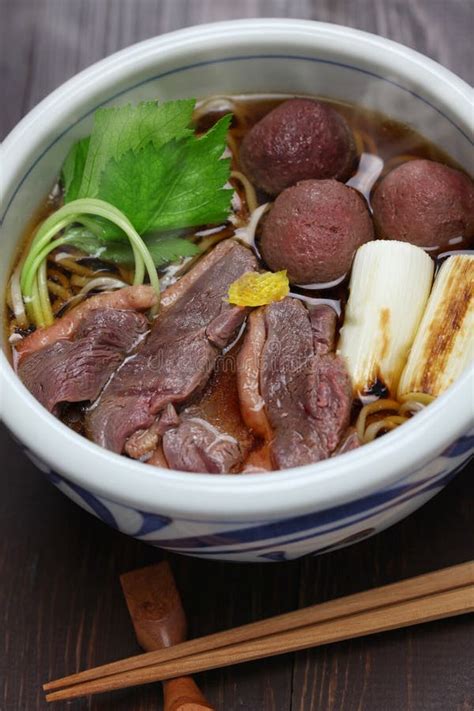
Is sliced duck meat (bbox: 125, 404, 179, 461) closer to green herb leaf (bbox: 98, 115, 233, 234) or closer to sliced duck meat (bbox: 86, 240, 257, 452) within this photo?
sliced duck meat (bbox: 86, 240, 257, 452)

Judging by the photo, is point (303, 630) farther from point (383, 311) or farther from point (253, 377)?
point (383, 311)

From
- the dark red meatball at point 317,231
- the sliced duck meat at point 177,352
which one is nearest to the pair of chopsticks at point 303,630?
the sliced duck meat at point 177,352

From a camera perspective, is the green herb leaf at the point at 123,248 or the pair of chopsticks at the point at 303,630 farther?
the green herb leaf at the point at 123,248

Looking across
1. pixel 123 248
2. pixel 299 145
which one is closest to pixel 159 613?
pixel 123 248

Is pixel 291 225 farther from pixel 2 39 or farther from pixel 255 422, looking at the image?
pixel 2 39

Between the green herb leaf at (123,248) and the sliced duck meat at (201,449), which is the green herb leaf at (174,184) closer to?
the green herb leaf at (123,248)

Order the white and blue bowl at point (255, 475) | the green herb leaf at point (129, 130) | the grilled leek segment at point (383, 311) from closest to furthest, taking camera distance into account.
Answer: the white and blue bowl at point (255, 475) < the grilled leek segment at point (383, 311) < the green herb leaf at point (129, 130)

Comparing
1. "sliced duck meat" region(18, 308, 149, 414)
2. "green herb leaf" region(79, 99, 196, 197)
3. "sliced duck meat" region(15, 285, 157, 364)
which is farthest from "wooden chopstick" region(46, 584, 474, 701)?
"green herb leaf" region(79, 99, 196, 197)

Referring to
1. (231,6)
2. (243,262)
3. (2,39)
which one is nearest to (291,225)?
(243,262)

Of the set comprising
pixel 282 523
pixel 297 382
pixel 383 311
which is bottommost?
pixel 282 523
